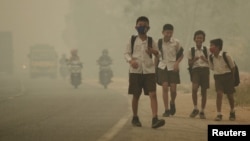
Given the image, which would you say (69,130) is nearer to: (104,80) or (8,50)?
(104,80)

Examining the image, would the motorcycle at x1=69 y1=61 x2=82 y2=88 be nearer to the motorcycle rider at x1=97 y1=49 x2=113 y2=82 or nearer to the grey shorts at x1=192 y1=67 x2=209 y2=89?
the motorcycle rider at x1=97 y1=49 x2=113 y2=82

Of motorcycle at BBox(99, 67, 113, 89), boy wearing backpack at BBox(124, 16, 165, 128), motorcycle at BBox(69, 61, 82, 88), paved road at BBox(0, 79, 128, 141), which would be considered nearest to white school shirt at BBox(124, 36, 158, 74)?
boy wearing backpack at BBox(124, 16, 165, 128)

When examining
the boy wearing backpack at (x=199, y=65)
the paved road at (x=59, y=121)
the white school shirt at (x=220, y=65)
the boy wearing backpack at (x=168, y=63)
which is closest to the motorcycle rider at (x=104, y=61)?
the paved road at (x=59, y=121)

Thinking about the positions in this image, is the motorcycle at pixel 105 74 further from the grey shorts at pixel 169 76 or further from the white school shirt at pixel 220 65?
the white school shirt at pixel 220 65

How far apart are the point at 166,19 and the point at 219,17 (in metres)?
4.36

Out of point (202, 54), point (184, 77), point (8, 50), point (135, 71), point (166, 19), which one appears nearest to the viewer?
point (135, 71)

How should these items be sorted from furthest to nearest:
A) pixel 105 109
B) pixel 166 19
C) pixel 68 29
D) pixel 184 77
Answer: pixel 68 29, pixel 166 19, pixel 184 77, pixel 105 109

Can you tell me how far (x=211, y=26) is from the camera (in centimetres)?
3725

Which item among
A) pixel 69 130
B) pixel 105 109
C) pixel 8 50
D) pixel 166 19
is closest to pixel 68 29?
pixel 8 50

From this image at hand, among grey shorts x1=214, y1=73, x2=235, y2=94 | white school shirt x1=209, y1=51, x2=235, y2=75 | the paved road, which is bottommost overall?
the paved road

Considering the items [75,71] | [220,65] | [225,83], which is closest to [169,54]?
[220,65]

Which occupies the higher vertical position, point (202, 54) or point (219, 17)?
point (219, 17)

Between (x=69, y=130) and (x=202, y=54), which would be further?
(x=202, y=54)

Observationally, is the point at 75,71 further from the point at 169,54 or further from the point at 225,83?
the point at 225,83
